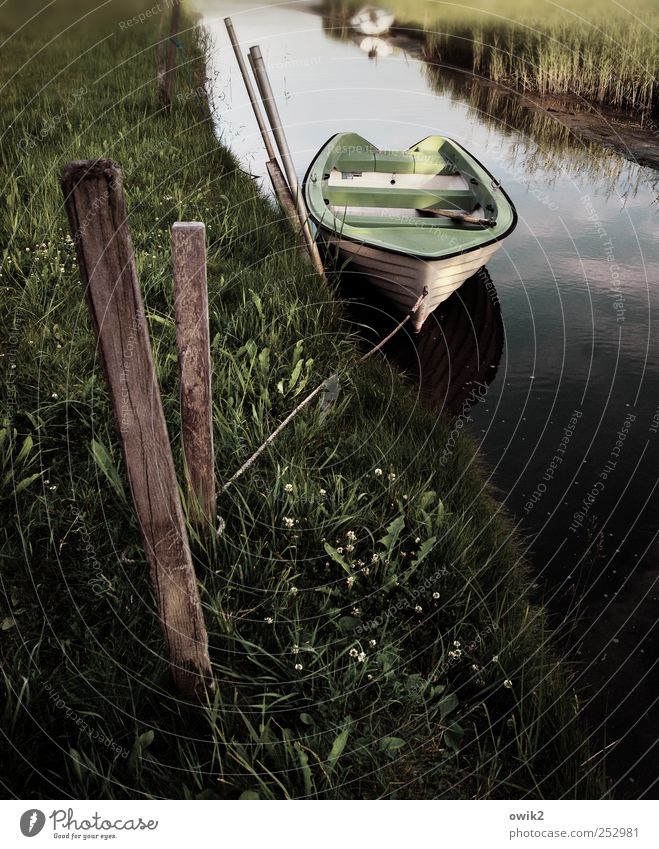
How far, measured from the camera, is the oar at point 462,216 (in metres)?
5.72

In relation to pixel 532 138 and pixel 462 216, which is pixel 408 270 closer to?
pixel 462 216

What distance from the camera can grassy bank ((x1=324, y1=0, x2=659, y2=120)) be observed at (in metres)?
11.8

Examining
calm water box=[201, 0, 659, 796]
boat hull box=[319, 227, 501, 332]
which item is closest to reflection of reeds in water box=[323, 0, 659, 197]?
calm water box=[201, 0, 659, 796]

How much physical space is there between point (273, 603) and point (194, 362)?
3.28 ft

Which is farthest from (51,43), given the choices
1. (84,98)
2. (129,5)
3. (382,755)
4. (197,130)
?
(382,755)

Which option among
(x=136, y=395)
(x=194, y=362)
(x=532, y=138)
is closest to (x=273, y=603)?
(x=194, y=362)

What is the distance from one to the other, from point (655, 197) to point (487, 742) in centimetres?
863

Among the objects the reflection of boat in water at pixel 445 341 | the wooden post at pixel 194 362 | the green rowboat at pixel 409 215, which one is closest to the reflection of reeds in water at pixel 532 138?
the green rowboat at pixel 409 215

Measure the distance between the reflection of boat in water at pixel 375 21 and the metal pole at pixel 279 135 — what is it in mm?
16785

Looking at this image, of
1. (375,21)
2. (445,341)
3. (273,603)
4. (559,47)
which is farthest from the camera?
(375,21)

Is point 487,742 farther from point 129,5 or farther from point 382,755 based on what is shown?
point 129,5

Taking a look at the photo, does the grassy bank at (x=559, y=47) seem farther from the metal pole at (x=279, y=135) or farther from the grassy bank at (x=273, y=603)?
the grassy bank at (x=273, y=603)

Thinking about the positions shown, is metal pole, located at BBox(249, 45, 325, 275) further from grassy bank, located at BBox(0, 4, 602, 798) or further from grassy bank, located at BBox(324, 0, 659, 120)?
grassy bank, located at BBox(324, 0, 659, 120)

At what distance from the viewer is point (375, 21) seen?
771 inches
